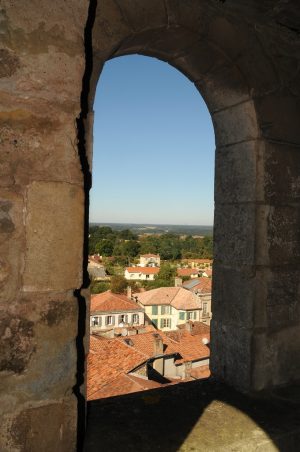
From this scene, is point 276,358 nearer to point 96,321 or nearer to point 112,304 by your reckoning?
point 96,321

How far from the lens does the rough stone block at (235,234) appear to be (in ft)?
7.94

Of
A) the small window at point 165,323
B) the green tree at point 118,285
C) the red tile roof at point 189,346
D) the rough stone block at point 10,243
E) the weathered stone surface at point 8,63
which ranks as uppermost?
the weathered stone surface at point 8,63

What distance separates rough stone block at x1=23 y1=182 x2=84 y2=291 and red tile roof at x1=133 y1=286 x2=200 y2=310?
4090cm

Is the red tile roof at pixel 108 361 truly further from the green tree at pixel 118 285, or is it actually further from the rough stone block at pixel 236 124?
the green tree at pixel 118 285

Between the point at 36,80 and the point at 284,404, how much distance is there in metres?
2.09

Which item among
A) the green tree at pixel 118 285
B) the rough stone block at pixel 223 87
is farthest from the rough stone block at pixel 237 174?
the green tree at pixel 118 285

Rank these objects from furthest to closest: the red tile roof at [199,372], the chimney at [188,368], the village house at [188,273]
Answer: the village house at [188,273]
the chimney at [188,368]
the red tile roof at [199,372]

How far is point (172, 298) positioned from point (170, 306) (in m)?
0.87

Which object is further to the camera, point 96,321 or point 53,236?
point 96,321

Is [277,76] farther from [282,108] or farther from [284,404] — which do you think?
[284,404]

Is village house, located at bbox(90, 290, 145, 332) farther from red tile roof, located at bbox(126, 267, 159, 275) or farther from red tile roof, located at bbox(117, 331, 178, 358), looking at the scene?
red tile roof, located at bbox(126, 267, 159, 275)

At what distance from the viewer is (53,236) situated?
136 centimetres

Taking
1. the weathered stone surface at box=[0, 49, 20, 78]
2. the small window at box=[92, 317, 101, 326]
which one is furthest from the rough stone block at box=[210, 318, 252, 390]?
the small window at box=[92, 317, 101, 326]

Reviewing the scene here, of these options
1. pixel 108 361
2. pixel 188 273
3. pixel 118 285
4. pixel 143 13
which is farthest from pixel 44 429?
pixel 188 273
